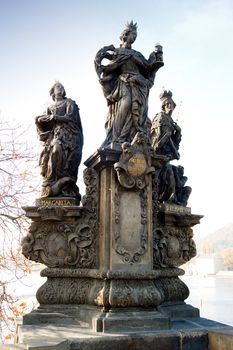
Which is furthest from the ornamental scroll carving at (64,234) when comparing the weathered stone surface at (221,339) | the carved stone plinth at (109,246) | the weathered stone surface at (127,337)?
the weathered stone surface at (221,339)

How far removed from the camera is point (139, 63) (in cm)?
684

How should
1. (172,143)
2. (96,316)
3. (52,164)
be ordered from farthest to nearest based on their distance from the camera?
(172,143), (52,164), (96,316)

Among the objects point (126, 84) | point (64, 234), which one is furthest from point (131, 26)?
point (64, 234)

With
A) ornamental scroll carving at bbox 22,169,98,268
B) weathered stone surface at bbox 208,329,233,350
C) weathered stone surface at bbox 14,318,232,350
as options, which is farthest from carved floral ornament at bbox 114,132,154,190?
weathered stone surface at bbox 208,329,233,350

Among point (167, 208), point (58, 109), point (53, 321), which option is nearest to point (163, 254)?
point (167, 208)

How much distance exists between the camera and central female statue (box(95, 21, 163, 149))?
6488 mm

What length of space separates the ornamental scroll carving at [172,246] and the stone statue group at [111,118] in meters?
0.56

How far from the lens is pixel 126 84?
6656 millimetres

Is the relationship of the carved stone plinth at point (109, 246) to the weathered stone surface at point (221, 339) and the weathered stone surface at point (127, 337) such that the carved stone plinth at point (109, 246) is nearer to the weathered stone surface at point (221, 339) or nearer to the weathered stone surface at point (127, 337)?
the weathered stone surface at point (127, 337)

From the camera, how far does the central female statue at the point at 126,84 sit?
6488 mm

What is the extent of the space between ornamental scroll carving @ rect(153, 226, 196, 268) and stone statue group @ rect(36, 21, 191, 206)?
21.9 inches

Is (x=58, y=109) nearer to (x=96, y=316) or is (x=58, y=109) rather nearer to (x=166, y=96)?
(x=166, y=96)

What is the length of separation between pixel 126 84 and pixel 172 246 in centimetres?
282

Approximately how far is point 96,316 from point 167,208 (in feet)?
7.29
